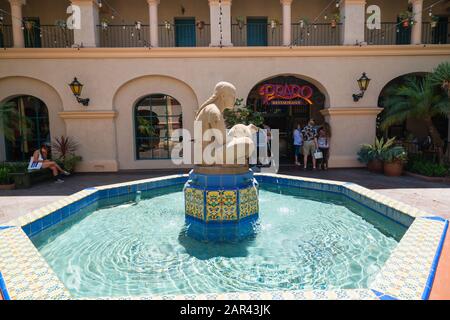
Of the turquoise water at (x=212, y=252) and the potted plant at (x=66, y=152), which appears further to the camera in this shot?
the potted plant at (x=66, y=152)

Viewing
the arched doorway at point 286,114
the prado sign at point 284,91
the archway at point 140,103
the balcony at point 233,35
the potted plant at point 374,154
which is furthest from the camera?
the arched doorway at point 286,114

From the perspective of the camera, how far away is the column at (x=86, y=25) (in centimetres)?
1120

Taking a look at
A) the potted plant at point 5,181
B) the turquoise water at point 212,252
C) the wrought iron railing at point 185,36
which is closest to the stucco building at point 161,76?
the wrought iron railing at point 185,36

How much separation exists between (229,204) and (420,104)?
29.7 feet

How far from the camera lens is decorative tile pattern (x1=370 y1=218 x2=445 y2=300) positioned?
259 centimetres

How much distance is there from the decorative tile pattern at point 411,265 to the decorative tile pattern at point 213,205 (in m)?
2.38

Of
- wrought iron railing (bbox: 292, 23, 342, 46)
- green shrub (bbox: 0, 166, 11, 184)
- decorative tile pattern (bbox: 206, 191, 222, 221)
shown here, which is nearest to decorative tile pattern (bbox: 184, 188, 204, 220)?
decorative tile pattern (bbox: 206, 191, 222, 221)

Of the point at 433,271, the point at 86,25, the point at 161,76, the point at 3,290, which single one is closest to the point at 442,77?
the point at 433,271

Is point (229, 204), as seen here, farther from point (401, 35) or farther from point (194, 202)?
point (401, 35)

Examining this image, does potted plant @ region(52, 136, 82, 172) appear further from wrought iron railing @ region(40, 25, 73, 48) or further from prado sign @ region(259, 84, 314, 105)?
prado sign @ region(259, 84, 314, 105)

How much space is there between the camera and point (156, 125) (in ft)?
41.1

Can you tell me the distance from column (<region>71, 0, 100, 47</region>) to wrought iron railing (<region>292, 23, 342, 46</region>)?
8.33 metres

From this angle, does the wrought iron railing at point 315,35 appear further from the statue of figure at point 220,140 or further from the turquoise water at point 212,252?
the statue of figure at point 220,140

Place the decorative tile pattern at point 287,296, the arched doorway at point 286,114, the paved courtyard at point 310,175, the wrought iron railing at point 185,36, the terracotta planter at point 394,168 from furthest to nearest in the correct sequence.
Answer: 1. the arched doorway at point 286,114
2. the wrought iron railing at point 185,36
3. the terracotta planter at point 394,168
4. the paved courtyard at point 310,175
5. the decorative tile pattern at point 287,296
